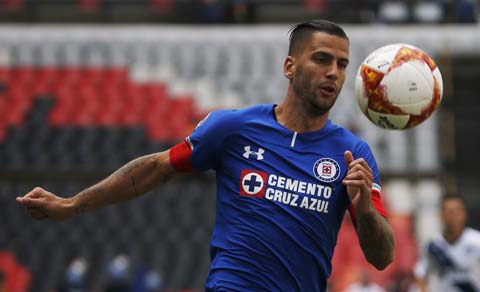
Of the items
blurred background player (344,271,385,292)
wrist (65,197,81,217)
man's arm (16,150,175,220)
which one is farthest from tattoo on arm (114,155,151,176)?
blurred background player (344,271,385,292)

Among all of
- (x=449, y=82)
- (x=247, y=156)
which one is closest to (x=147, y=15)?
(x=449, y=82)

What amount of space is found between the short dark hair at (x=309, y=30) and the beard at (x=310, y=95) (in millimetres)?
132

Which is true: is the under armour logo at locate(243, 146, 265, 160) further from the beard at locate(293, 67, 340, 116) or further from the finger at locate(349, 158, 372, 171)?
the finger at locate(349, 158, 372, 171)

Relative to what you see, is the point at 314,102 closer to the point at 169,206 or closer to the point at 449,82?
the point at 169,206

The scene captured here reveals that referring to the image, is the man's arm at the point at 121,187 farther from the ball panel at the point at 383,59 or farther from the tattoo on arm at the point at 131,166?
the ball panel at the point at 383,59

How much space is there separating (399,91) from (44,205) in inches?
77.3

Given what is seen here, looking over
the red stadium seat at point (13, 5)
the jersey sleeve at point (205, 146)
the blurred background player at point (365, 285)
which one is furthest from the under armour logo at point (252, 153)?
the red stadium seat at point (13, 5)

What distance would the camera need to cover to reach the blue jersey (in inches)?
175

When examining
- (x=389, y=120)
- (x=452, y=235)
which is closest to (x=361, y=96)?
(x=389, y=120)

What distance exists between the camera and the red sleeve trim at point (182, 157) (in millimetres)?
4812

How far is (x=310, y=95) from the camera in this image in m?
4.60

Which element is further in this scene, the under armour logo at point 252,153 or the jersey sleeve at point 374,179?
the under armour logo at point 252,153

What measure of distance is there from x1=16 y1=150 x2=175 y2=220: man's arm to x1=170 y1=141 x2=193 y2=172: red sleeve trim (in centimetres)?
3

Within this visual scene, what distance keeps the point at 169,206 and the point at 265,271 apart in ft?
39.5
